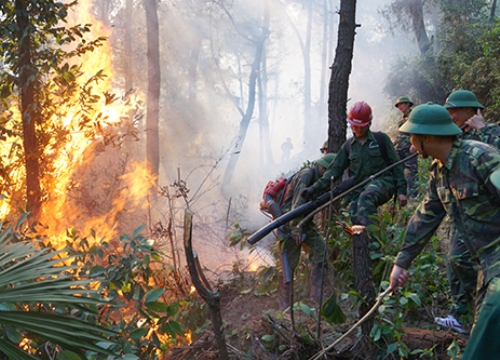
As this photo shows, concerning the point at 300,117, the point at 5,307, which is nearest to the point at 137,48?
the point at 5,307

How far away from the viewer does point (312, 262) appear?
5.58 metres

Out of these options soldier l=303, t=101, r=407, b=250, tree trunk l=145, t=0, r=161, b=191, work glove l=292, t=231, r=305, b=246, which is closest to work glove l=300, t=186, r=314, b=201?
soldier l=303, t=101, r=407, b=250

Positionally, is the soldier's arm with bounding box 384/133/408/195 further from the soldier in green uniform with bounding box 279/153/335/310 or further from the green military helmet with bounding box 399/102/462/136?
the green military helmet with bounding box 399/102/462/136

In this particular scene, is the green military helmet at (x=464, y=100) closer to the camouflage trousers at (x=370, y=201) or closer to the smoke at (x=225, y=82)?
the camouflage trousers at (x=370, y=201)

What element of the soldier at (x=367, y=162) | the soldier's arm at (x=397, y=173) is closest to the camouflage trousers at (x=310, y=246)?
the soldier at (x=367, y=162)

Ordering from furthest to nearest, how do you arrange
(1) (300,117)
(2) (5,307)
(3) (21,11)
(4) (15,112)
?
(1) (300,117)
(4) (15,112)
(3) (21,11)
(2) (5,307)

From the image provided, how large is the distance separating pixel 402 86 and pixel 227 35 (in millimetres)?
23024

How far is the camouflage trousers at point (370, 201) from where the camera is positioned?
17.2 ft

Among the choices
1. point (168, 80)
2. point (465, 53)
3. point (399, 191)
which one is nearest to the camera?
point (399, 191)

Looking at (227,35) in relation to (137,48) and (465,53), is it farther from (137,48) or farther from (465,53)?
(465,53)

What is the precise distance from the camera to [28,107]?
6.21 meters

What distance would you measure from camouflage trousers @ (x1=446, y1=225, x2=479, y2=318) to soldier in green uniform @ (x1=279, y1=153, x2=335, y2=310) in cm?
175

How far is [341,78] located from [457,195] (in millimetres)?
4372

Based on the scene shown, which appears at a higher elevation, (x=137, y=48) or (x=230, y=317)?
(x=137, y=48)
